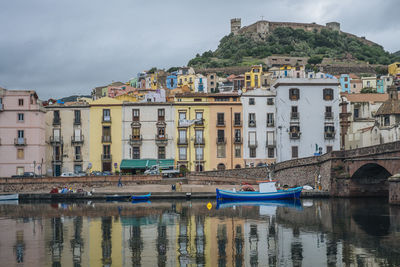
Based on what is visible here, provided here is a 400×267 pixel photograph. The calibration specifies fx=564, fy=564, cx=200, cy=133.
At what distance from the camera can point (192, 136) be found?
2958 inches

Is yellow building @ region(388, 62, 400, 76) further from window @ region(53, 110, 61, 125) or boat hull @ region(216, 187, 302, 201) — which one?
window @ region(53, 110, 61, 125)

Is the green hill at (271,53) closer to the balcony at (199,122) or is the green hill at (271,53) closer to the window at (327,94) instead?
the window at (327,94)

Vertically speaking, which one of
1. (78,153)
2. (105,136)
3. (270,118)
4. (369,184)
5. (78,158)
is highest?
(270,118)

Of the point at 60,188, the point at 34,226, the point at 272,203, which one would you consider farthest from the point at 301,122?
the point at 34,226

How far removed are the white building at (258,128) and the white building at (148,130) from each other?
9838 millimetres

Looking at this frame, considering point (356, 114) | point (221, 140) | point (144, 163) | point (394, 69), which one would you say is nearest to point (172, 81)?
point (394, 69)

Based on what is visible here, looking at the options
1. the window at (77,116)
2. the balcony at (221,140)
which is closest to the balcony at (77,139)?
the window at (77,116)

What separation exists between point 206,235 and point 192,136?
39.7 metres

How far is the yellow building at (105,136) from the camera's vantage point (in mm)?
74750

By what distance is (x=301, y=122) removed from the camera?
7444cm

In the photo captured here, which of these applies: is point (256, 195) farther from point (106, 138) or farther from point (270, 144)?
point (106, 138)

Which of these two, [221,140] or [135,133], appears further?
[221,140]

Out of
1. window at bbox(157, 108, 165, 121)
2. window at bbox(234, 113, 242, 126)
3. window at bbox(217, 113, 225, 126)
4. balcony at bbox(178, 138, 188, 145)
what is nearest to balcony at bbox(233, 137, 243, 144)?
window at bbox(234, 113, 242, 126)

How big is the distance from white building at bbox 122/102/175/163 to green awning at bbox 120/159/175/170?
585mm
